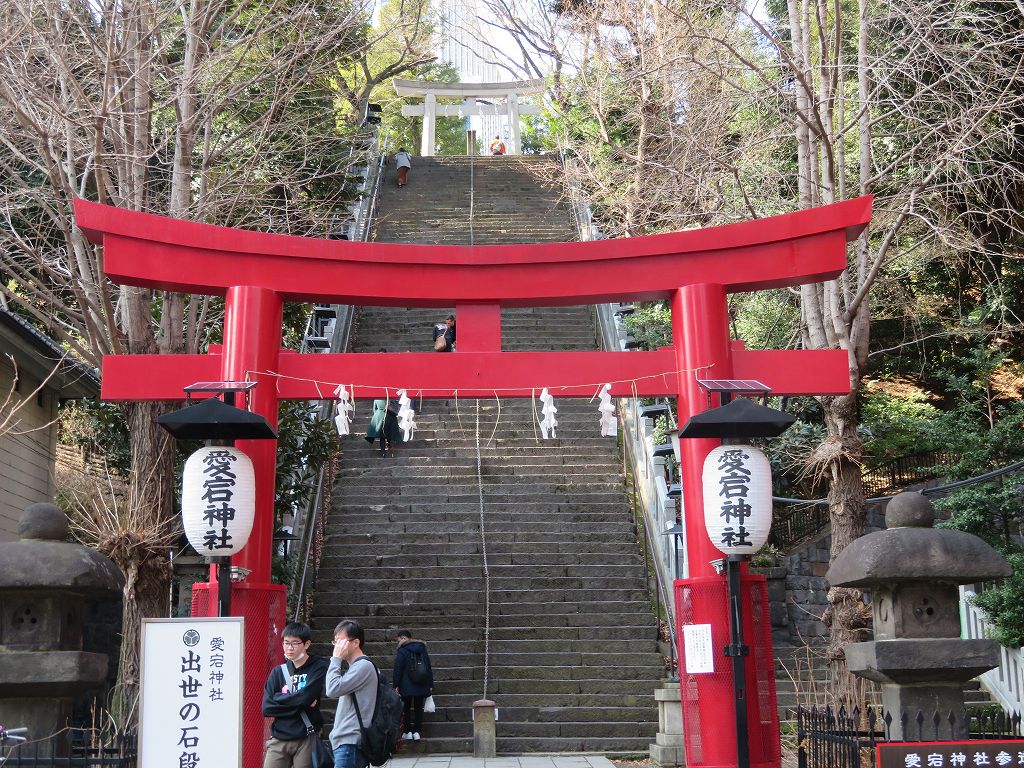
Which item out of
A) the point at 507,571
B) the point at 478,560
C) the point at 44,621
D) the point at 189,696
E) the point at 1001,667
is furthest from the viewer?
the point at 478,560

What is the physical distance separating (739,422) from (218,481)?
13.5 feet

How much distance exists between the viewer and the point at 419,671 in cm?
1148

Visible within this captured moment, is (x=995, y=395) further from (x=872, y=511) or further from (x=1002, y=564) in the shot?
(x=1002, y=564)

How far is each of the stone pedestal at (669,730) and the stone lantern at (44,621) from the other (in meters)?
5.79

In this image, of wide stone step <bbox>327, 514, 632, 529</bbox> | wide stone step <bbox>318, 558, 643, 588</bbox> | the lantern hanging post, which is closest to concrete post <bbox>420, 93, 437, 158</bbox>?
wide stone step <bbox>327, 514, 632, 529</bbox>

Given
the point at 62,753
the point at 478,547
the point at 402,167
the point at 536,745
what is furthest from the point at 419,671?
the point at 402,167

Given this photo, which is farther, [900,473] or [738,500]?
[900,473]

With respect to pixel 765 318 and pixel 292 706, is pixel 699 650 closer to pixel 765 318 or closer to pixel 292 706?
pixel 292 706

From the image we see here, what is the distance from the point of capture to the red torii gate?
31.3 ft

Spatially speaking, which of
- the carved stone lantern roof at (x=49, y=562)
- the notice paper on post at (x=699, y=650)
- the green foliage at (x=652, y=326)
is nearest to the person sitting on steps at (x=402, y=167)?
the green foliage at (x=652, y=326)

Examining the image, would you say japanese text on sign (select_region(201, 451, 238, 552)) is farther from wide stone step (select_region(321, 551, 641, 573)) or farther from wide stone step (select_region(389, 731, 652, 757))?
wide stone step (select_region(321, 551, 641, 573))

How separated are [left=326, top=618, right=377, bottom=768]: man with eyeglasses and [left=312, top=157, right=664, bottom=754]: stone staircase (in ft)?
16.3

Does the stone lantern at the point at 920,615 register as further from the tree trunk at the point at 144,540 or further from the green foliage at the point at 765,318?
the green foliage at the point at 765,318

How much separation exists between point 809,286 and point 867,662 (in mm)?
5653
